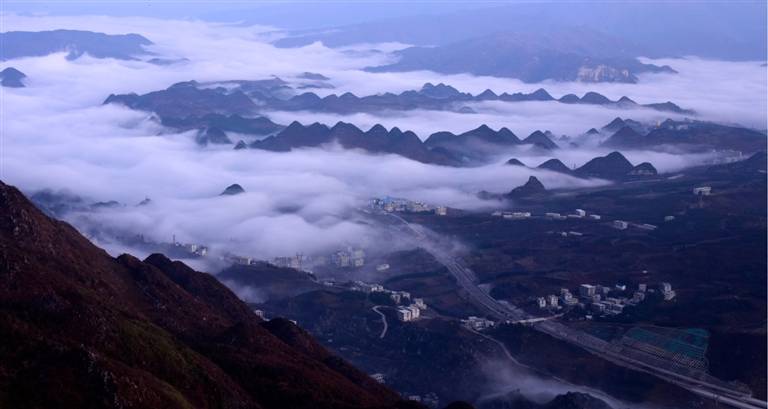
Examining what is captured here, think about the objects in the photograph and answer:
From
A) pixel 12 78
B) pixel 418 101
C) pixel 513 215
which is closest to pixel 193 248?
pixel 513 215

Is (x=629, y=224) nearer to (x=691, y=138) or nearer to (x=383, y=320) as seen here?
(x=383, y=320)

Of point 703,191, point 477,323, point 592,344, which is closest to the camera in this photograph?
point 592,344

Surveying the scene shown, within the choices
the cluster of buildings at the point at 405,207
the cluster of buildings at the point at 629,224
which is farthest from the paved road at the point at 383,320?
the cluster of buildings at the point at 405,207

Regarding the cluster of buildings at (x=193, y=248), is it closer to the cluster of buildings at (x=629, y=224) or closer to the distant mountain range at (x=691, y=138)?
the cluster of buildings at (x=629, y=224)

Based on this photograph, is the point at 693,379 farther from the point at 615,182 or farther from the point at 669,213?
the point at 615,182

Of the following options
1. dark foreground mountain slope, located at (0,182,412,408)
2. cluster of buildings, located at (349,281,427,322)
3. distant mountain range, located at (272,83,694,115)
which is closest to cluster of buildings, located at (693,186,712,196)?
cluster of buildings, located at (349,281,427,322)

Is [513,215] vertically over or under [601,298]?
under

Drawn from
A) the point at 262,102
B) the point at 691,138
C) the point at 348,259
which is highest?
the point at 691,138

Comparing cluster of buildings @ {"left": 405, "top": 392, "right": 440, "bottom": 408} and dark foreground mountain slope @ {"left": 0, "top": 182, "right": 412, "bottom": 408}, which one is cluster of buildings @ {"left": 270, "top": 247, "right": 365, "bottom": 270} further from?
cluster of buildings @ {"left": 405, "top": 392, "right": 440, "bottom": 408}
